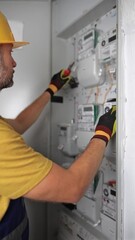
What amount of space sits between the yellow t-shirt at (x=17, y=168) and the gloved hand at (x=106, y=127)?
27 cm

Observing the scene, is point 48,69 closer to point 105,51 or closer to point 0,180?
point 105,51

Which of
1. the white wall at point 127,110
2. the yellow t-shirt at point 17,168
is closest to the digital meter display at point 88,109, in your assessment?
the white wall at point 127,110

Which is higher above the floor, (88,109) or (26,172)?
(88,109)

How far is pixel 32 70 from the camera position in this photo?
72.5 inches

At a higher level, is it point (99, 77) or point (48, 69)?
point (48, 69)

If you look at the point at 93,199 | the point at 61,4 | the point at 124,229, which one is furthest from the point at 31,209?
the point at 61,4

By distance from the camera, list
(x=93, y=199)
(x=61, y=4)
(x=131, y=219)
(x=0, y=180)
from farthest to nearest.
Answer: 1. (x=61, y=4)
2. (x=93, y=199)
3. (x=131, y=219)
4. (x=0, y=180)

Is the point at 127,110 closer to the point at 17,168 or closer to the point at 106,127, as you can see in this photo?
the point at 106,127

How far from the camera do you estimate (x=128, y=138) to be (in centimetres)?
106

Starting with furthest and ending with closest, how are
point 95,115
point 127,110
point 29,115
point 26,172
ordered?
point 29,115 → point 95,115 → point 127,110 → point 26,172

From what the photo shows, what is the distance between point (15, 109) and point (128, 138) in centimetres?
98

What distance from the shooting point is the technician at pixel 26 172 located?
3.03 ft

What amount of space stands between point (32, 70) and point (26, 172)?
1057mm

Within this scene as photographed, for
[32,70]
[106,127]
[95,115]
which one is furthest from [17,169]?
[32,70]
